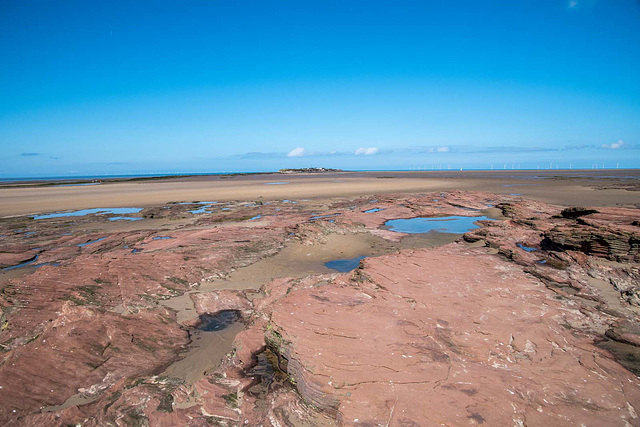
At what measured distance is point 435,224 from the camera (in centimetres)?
1534

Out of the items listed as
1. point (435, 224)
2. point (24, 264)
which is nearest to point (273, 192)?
point (435, 224)

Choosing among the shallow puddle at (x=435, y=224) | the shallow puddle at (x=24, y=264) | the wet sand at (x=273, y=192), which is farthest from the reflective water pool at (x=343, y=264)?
the wet sand at (x=273, y=192)

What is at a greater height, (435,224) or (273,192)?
(273,192)

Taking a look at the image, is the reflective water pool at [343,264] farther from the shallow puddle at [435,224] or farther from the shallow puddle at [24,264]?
the shallow puddle at [24,264]

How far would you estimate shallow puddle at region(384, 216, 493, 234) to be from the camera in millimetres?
13984

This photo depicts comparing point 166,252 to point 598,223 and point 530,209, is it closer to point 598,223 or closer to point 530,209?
point 598,223

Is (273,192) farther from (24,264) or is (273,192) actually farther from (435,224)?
(24,264)

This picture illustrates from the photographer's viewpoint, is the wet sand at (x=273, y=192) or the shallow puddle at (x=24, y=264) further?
the wet sand at (x=273, y=192)

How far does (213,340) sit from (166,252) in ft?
16.6

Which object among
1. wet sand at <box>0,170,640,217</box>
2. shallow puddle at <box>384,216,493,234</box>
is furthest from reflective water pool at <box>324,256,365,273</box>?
wet sand at <box>0,170,640,217</box>

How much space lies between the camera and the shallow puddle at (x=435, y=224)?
1398 cm

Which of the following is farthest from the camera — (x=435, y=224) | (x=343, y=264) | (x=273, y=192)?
(x=273, y=192)

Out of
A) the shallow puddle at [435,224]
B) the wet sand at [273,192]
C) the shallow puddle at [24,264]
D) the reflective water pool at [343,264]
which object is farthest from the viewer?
the wet sand at [273,192]

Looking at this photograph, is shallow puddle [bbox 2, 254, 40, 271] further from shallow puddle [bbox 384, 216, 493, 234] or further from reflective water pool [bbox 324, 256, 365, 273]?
shallow puddle [bbox 384, 216, 493, 234]
